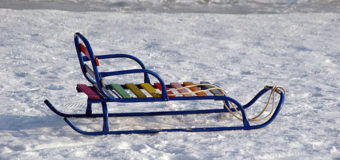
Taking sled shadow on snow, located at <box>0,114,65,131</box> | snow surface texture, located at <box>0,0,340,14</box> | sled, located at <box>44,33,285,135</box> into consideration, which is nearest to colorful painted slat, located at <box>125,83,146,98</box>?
sled, located at <box>44,33,285,135</box>

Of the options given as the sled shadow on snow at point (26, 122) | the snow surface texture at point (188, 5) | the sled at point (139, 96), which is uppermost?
the snow surface texture at point (188, 5)

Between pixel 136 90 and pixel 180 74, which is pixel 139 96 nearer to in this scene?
pixel 136 90

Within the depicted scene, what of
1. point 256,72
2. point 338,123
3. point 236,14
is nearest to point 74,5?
point 236,14

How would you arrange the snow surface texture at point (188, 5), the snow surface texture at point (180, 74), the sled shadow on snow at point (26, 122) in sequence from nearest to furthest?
the snow surface texture at point (180, 74)
the sled shadow on snow at point (26, 122)
the snow surface texture at point (188, 5)

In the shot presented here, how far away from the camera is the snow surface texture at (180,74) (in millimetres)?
3936

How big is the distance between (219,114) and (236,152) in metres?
0.93

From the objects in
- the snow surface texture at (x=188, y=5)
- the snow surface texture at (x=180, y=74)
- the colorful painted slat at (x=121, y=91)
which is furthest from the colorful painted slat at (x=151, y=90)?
the snow surface texture at (x=188, y=5)

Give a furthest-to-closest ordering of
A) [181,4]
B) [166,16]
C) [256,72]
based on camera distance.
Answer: [181,4], [166,16], [256,72]

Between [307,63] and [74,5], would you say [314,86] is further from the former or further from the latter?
[74,5]

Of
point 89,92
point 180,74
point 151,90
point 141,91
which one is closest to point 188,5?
point 180,74

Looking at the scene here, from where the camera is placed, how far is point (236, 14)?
10.5m

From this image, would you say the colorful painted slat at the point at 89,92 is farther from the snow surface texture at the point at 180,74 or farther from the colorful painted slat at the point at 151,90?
the colorful painted slat at the point at 151,90

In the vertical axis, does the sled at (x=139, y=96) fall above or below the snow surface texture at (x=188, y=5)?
below

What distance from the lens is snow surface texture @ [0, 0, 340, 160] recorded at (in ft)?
12.9
